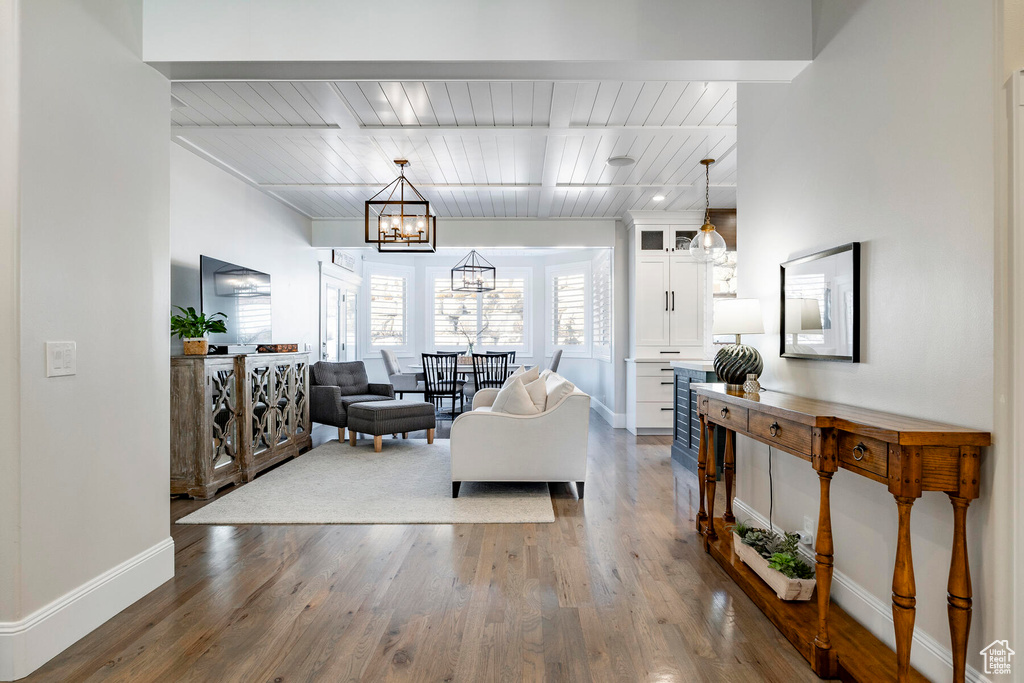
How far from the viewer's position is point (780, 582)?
2270 mm

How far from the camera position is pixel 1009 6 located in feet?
4.91

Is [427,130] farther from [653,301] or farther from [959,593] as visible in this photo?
[959,593]

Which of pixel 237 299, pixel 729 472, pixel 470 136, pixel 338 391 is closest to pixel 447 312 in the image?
pixel 338 391

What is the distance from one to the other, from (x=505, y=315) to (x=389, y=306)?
200cm

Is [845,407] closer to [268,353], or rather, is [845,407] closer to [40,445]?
[40,445]

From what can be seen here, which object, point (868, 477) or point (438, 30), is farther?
point (438, 30)

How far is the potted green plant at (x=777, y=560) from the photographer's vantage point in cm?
224

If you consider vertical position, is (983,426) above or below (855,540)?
above

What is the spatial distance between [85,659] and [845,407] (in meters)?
2.99

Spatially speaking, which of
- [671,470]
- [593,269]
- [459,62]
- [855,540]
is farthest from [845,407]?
[593,269]

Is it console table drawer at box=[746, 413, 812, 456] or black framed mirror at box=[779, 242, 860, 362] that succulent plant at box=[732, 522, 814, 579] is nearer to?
console table drawer at box=[746, 413, 812, 456]

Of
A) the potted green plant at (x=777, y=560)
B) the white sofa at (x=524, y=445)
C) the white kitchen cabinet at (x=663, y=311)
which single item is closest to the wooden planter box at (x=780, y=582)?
the potted green plant at (x=777, y=560)

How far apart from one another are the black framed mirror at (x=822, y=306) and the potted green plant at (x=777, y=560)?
871mm

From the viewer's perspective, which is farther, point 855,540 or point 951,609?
point 855,540
